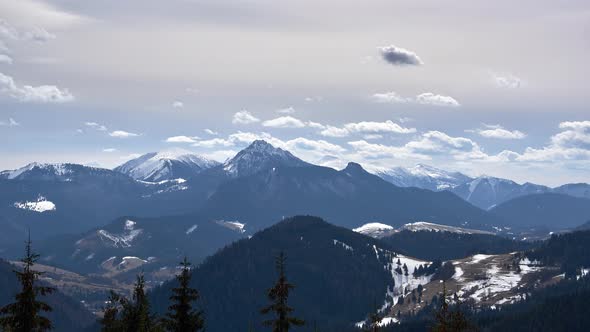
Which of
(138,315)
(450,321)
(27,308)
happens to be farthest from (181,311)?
(450,321)

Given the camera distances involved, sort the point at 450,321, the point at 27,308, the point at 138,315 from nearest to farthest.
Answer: the point at 450,321 → the point at 27,308 → the point at 138,315

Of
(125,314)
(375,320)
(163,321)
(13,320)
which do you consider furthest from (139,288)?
(375,320)

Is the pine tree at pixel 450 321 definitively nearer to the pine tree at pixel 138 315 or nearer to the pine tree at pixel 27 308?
the pine tree at pixel 138 315

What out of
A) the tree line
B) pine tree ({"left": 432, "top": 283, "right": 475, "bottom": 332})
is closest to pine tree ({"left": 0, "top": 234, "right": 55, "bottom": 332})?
the tree line

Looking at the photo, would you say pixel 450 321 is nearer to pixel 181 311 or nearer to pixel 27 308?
pixel 181 311

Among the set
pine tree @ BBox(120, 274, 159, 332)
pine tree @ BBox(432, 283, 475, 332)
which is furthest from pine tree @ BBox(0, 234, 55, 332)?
pine tree @ BBox(432, 283, 475, 332)

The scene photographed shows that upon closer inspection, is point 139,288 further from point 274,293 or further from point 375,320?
point 375,320

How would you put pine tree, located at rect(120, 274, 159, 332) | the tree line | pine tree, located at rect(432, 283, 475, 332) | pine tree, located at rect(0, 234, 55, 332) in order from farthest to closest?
pine tree, located at rect(120, 274, 159, 332), pine tree, located at rect(0, 234, 55, 332), the tree line, pine tree, located at rect(432, 283, 475, 332)

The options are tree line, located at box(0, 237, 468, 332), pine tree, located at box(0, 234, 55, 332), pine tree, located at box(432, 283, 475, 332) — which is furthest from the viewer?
pine tree, located at box(0, 234, 55, 332)

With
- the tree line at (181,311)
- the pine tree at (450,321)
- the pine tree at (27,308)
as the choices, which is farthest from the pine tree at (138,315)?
the pine tree at (450,321)

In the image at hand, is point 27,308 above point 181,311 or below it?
above

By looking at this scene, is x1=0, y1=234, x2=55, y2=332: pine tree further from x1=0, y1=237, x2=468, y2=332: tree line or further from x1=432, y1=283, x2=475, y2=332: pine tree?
x1=432, y1=283, x2=475, y2=332: pine tree

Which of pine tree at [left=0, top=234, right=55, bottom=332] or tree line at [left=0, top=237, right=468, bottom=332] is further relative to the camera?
pine tree at [left=0, top=234, right=55, bottom=332]

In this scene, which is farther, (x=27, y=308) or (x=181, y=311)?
(x=181, y=311)
